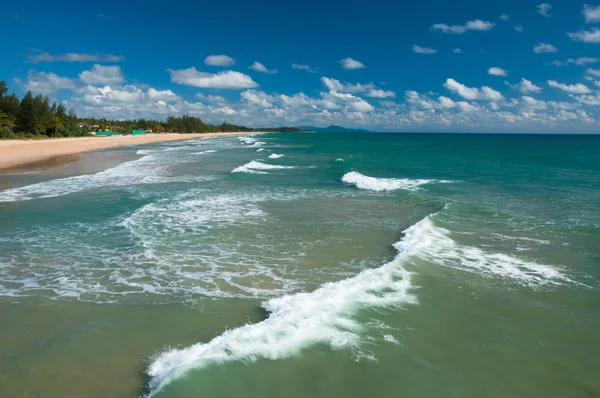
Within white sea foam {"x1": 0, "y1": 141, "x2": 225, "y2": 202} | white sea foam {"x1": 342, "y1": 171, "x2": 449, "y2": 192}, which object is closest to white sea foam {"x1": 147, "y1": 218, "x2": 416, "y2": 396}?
white sea foam {"x1": 342, "y1": 171, "x2": 449, "y2": 192}

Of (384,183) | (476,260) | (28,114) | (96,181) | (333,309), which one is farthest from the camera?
(28,114)

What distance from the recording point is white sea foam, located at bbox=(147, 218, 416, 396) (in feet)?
20.5

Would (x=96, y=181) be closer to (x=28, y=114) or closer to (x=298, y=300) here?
(x=298, y=300)

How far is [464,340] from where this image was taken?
7.01 meters

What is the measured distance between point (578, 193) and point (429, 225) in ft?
45.6

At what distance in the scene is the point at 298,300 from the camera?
8281 mm

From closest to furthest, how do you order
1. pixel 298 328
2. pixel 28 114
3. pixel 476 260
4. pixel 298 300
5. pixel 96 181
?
pixel 298 328
pixel 298 300
pixel 476 260
pixel 96 181
pixel 28 114

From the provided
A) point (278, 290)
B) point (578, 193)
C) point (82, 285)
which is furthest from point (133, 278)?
point (578, 193)

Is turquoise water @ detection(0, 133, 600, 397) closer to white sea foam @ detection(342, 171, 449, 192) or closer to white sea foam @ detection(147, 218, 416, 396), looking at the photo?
white sea foam @ detection(147, 218, 416, 396)

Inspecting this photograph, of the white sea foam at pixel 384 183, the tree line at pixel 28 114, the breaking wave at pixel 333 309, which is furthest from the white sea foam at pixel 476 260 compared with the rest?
the tree line at pixel 28 114

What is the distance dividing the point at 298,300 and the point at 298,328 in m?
1.17

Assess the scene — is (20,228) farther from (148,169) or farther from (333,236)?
(148,169)

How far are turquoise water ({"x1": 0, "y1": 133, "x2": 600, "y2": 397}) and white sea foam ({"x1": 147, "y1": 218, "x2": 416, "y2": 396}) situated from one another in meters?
0.03

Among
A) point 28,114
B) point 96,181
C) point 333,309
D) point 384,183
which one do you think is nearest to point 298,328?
point 333,309
